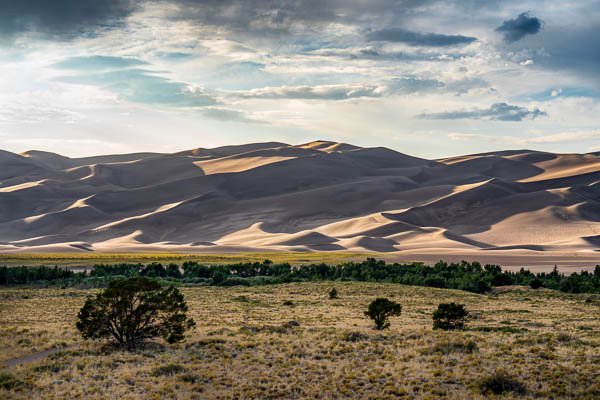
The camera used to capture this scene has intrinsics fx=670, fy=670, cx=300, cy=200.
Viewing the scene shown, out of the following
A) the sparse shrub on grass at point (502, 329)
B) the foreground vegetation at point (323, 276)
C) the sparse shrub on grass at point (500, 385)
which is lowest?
the foreground vegetation at point (323, 276)

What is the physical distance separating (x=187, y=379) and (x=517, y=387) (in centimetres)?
904

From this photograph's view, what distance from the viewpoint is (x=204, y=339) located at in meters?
25.7

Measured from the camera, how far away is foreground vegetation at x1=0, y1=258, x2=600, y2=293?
63.0 metres

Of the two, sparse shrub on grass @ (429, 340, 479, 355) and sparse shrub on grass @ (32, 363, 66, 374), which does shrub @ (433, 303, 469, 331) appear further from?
sparse shrub on grass @ (32, 363, 66, 374)

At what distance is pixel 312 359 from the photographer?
2183 centimetres

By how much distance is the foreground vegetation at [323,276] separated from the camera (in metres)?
63.0

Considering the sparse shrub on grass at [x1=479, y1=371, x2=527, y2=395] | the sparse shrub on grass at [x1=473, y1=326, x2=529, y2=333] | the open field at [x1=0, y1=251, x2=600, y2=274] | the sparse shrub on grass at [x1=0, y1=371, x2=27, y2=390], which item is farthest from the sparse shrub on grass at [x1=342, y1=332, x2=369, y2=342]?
the open field at [x1=0, y1=251, x2=600, y2=274]

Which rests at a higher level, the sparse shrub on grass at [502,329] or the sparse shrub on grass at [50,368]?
the sparse shrub on grass at [502,329]

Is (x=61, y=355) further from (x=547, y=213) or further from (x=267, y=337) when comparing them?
(x=547, y=213)

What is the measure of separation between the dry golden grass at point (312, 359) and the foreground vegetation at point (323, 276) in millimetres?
26493

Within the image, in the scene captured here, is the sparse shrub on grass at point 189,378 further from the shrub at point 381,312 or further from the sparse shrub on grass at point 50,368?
the shrub at point 381,312

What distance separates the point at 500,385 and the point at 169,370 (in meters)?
9.54

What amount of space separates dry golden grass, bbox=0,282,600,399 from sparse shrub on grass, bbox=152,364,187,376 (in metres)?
0.03

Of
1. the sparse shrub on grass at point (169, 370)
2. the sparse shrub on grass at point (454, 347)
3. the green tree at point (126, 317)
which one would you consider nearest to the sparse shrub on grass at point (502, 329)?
the sparse shrub on grass at point (454, 347)
